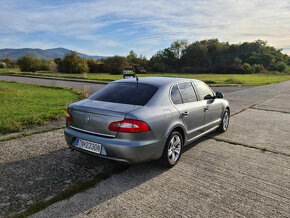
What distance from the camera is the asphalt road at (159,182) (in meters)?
2.69

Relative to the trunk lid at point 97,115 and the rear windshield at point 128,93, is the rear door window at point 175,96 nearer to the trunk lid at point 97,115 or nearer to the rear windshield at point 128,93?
the rear windshield at point 128,93

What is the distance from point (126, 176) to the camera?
3.49 metres

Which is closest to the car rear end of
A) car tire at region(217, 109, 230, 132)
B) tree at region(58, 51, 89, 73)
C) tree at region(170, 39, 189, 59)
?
car tire at region(217, 109, 230, 132)

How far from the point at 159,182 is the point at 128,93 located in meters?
1.52

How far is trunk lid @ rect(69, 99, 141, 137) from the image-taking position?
325cm

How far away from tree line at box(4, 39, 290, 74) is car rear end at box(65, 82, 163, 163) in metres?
41.8

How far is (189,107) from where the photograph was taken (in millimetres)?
4215

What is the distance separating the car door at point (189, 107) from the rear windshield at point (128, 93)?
1.60 ft

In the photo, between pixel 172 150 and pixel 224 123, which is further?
pixel 224 123

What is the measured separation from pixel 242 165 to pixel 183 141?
3.61 ft

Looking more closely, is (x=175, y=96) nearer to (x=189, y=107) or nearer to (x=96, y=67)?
(x=189, y=107)

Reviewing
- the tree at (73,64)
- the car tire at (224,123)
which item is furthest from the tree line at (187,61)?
the car tire at (224,123)

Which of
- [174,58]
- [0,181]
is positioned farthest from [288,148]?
[174,58]

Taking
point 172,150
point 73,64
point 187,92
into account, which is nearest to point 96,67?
point 73,64
